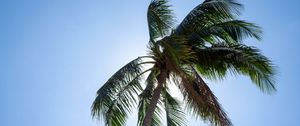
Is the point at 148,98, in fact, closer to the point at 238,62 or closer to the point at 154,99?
the point at 154,99

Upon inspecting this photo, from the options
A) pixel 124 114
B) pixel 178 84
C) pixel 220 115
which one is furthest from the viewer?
pixel 124 114

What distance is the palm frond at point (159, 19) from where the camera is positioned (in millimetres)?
11179

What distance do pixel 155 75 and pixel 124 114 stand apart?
4.88 ft

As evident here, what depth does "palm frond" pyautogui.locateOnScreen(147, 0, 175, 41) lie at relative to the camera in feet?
36.7

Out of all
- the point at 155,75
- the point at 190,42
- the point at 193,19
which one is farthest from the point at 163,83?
the point at 193,19

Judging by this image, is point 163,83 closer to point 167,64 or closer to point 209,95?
point 167,64

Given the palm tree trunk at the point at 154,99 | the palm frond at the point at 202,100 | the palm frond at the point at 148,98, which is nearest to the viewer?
the palm frond at the point at 202,100

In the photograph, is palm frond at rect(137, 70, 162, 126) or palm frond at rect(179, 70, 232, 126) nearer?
palm frond at rect(179, 70, 232, 126)

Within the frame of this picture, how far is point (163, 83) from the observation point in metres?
11.3

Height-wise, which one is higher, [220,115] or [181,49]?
[181,49]

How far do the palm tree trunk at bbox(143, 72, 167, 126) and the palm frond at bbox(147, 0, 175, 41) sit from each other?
1204mm

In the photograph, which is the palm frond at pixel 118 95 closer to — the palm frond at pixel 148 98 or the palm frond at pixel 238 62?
the palm frond at pixel 148 98

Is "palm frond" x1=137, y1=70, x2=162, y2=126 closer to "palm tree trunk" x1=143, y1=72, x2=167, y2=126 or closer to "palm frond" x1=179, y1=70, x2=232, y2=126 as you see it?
"palm tree trunk" x1=143, y1=72, x2=167, y2=126

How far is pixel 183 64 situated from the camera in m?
11.2
